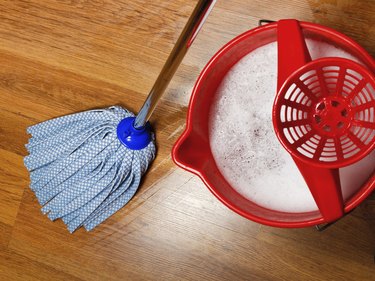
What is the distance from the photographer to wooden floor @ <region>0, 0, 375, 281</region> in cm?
100

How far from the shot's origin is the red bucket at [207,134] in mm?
765

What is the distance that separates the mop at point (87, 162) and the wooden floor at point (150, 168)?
3 centimetres

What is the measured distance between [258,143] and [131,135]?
250 millimetres

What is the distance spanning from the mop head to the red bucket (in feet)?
0.60

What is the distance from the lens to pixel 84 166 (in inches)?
39.9

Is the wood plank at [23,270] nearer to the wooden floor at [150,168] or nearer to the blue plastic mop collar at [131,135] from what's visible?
the wooden floor at [150,168]

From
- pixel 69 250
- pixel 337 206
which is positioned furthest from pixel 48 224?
pixel 337 206

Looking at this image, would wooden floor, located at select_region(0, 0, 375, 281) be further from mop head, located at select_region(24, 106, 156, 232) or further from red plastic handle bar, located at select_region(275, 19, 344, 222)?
red plastic handle bar, located at select_region(275, 19, 344, 222)

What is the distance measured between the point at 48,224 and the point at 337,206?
0.58 metres

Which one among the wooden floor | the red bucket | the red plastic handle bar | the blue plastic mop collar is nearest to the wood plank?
the wooden floor

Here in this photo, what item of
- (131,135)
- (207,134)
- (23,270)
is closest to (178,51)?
(207,134)

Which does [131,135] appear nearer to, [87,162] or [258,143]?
[87,162]

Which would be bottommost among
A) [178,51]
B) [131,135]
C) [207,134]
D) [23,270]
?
[23,270]

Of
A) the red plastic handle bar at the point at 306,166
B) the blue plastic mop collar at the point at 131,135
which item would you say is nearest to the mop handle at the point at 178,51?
the blue plastic mop collar at the point at 131,135
